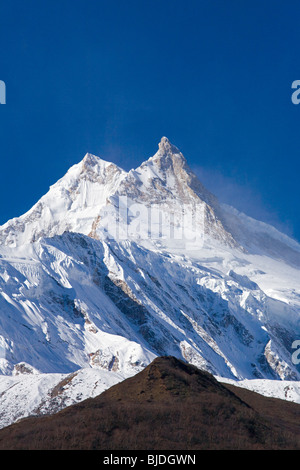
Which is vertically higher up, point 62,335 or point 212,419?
point 62,335

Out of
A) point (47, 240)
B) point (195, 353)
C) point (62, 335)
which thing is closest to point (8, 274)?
point (62, 335)

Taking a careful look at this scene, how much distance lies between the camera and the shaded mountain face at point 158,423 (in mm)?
29328

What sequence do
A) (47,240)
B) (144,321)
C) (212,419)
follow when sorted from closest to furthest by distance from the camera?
(212,419), (144,321), (47,240)

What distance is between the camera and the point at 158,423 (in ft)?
103

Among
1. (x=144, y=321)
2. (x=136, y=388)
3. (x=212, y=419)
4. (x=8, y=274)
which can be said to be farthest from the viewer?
(x=144, y=321)

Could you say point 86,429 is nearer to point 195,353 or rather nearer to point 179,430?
point 179,430

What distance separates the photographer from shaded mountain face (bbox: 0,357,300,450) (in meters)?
29.3

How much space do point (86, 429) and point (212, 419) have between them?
7.32m

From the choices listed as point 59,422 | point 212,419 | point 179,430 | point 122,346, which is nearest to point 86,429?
point 59,422

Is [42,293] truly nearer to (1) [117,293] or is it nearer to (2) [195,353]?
(1) [117,293]

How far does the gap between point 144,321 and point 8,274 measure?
153ft

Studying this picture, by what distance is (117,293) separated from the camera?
638ft
